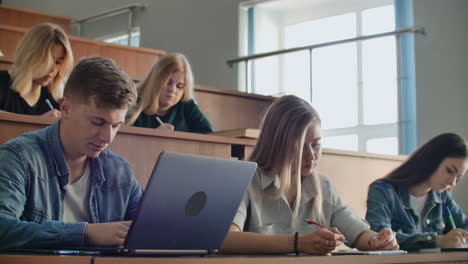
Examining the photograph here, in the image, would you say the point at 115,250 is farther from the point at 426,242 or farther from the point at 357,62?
the point at 357,62

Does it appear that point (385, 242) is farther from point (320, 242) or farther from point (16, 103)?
point (16, 103)

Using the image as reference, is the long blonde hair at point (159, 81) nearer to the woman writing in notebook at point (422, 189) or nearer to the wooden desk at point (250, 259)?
the woman writing in notebook at point (422, 189)

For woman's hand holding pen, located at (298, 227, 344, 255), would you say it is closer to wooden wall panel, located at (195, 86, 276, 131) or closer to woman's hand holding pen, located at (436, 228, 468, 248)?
woman's hand holding pen, located at (436, 228, 468, 248)

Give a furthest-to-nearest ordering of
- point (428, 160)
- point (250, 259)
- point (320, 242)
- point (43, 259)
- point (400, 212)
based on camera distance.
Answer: point (428, 160)
point (400, 212)
point (320, 242)
point (250, 259)
point (43, 259)

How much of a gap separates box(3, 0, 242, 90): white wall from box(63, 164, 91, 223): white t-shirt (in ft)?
13.8

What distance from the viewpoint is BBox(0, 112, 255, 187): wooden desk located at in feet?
6.32

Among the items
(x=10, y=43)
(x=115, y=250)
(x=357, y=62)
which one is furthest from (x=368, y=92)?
(x=115, y=250)

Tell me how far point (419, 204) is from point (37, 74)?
1581 millimetres

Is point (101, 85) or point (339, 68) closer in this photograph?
point (101, 85)

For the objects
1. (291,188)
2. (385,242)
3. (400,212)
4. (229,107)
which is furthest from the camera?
(229,107)

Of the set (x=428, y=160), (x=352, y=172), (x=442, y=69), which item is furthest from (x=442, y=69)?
(x=428, y=160)

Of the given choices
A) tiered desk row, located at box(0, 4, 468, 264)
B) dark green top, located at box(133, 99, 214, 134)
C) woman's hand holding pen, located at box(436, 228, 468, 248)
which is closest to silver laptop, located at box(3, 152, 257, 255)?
tiered desk row, located at box(0, 4, 468, 264)

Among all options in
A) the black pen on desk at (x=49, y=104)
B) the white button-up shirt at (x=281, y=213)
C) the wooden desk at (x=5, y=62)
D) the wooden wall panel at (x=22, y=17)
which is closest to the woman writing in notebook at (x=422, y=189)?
the white button-up shirt at (x=281, y=213)

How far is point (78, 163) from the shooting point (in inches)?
62.3
